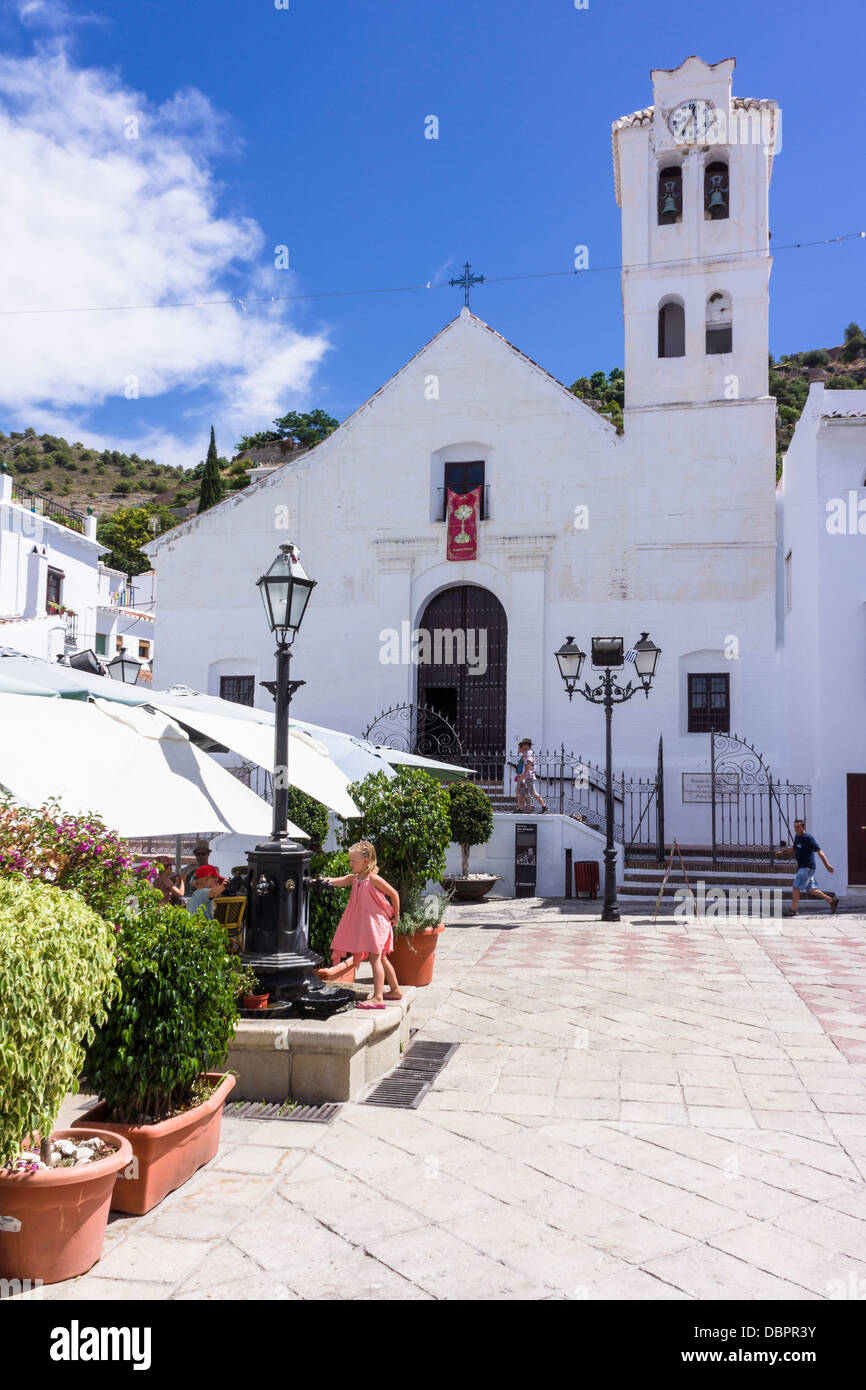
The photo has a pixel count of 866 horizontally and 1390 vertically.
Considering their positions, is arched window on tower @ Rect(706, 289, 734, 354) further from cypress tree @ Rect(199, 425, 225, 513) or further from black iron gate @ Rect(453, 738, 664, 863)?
cypress tree @ Rect(199, 425, 225, 513)

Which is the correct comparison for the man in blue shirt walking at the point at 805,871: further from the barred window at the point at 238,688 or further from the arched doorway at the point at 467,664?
the barred window at the point at 238,688

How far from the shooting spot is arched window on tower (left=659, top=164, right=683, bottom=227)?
21.4 meters

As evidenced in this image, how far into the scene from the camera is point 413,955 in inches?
361

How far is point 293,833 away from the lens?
825 cm

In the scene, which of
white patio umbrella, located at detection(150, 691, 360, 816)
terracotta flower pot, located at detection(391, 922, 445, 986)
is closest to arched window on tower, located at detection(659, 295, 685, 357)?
white patio umbrella, located at detection(150, 691, 360, 816)

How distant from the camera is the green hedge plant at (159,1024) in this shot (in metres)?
4.39

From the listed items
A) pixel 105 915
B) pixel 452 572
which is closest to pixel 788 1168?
pixel 105 915

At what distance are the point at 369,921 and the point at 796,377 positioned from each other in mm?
81011

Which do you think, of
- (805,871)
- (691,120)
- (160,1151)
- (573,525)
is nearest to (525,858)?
(805,871)

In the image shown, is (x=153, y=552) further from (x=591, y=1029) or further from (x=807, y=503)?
(x=591, y=1029)

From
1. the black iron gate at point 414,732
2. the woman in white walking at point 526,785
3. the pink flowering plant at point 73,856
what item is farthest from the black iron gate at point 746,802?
the pink flowering plant at point 73,856

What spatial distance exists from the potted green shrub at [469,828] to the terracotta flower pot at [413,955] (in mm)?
6503

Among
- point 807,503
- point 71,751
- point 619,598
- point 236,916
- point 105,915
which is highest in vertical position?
point 807,503
